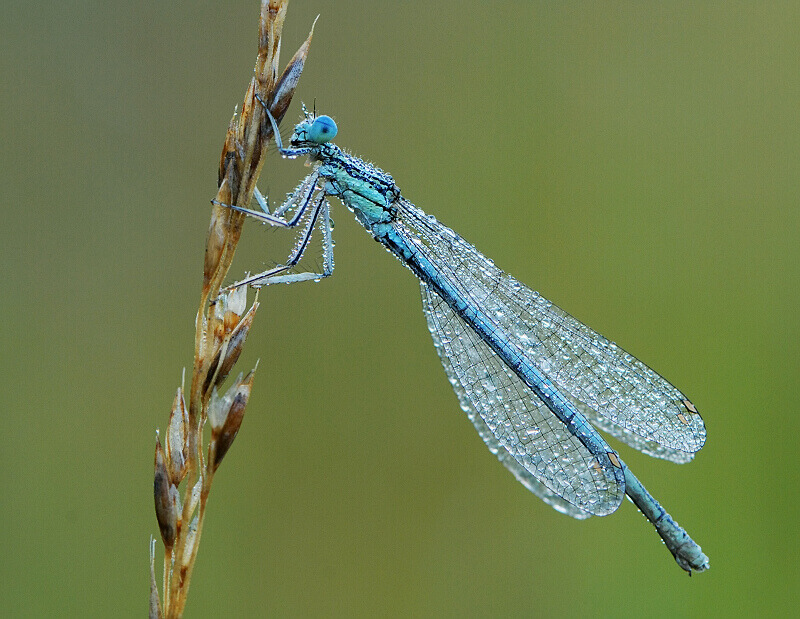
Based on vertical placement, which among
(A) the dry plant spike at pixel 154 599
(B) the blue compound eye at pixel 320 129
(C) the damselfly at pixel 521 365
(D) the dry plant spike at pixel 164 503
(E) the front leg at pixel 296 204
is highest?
(B) the blue compound eye at pixel 320 129

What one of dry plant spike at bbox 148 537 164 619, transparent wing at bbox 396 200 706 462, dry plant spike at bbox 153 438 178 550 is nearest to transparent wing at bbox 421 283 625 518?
transparent wing at bbox 396 200 706 462

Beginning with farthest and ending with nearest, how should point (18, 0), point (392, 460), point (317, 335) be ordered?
point (18, 0) → point (317, 335) → point (392, 460)

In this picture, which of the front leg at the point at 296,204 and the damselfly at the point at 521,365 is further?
the damselfly at the point at 521,365

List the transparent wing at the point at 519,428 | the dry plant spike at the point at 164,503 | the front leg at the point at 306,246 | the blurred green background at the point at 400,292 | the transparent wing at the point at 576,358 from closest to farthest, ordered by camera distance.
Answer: the dry plant spike at the point at 164,503 → the front leg at the point at 306,246 → the transparent wing at the point at 519,428 → the transparent wing at the point at 576,358 → the blurred green background at the point at 400,292

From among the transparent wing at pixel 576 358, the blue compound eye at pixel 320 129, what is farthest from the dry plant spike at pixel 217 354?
the transparent wing at pixel 576 358

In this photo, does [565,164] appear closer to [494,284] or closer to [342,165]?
[494,284]

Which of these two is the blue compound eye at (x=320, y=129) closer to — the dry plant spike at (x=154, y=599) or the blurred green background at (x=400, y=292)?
the blurred green background at (x=400, y=292)

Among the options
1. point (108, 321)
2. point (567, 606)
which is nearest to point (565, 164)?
point (567, 606)
